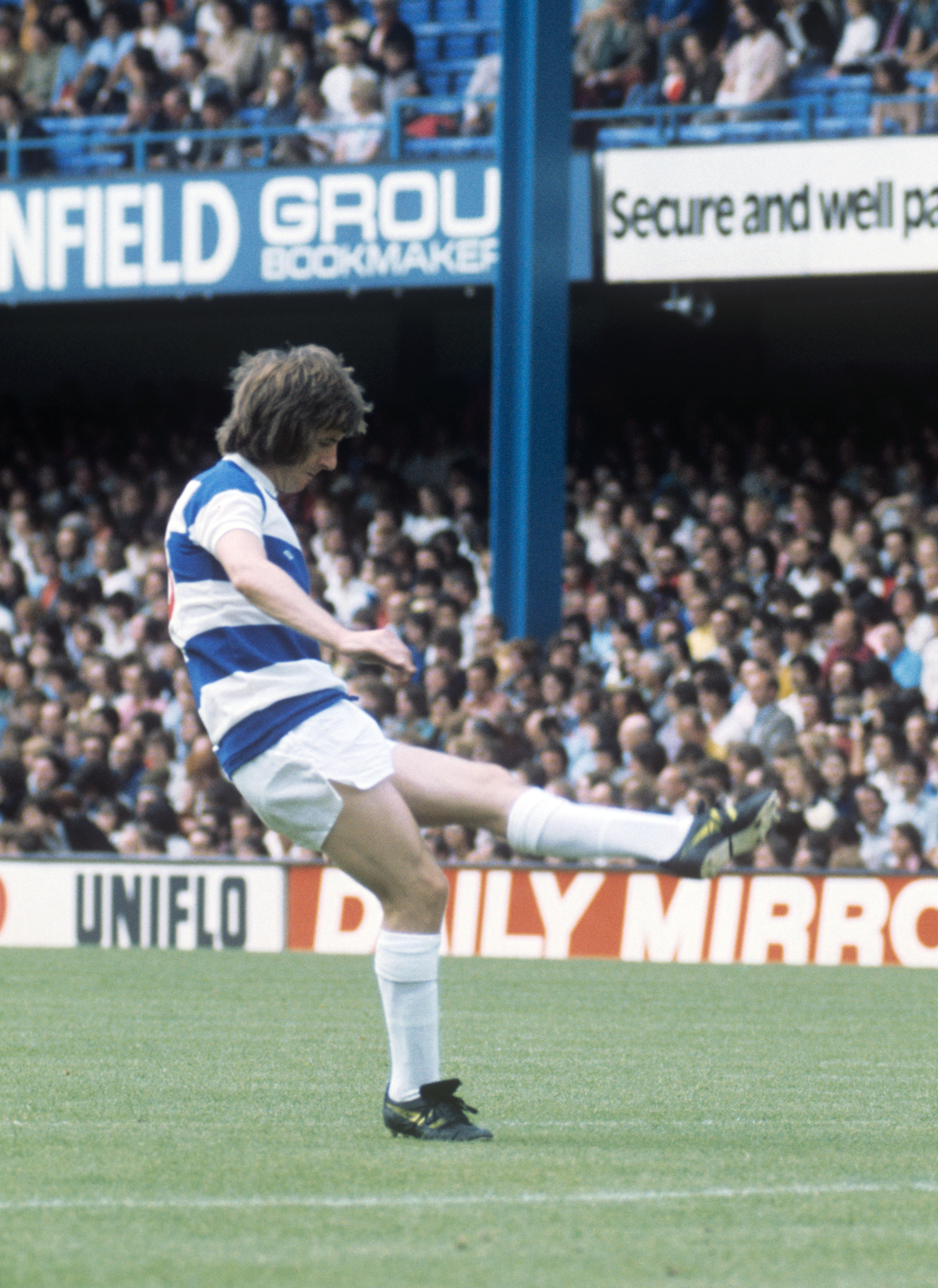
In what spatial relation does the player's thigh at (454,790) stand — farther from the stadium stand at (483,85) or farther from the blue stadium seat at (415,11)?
the blue stadium seat at (415,11)

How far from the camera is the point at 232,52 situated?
18.4m

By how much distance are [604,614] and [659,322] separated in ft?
15.8

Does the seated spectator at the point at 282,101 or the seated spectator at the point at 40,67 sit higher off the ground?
the seated spectator at the point at 40,67

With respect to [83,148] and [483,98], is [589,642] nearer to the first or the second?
[483,98]

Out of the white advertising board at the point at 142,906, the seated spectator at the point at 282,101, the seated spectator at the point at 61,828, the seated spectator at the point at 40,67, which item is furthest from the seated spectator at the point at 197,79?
the white advertising board at the point at 142,906

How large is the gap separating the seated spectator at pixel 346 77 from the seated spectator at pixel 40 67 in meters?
3.17

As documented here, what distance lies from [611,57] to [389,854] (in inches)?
515

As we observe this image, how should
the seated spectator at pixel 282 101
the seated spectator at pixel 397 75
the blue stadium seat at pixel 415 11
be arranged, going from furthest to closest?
1. the blue stadium seat at pixel 415 11
2. the seated spectator at pixel 282 101
3. the seated spectator at pixel 397 75

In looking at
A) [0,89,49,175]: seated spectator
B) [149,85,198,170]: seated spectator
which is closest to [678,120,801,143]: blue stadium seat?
[149,85,198,170]: seated spectator

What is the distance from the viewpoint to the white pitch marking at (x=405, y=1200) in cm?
425

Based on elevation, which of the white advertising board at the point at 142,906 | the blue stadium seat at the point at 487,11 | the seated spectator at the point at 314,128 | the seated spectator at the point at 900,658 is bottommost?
the white advertising board at the point at 142,906

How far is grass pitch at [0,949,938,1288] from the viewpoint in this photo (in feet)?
12.4

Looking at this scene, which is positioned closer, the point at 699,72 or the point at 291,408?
the point at 291,408

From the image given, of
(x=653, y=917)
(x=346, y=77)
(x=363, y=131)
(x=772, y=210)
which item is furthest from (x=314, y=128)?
(x=653, y=917)
